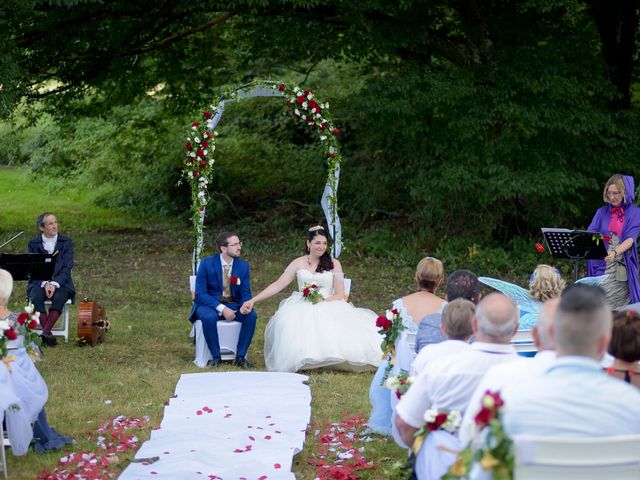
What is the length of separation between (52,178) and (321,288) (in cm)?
1842

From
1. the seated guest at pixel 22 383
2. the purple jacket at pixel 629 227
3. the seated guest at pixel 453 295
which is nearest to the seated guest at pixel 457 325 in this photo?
the seated guest at pixel 453 295

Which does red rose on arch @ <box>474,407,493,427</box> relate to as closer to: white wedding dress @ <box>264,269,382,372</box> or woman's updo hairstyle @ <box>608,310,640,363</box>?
woman's updo hairstyle @ <box>608,310,640,363</box>

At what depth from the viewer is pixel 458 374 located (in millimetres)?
4219

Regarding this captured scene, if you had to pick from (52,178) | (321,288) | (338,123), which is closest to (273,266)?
(338,123)

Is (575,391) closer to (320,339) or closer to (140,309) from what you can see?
(320,339)

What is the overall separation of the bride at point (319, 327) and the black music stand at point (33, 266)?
6.24 ft

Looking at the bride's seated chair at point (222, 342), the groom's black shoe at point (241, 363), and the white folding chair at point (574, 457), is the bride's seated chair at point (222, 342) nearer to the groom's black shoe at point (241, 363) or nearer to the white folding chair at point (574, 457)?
the groom's black shoe at point (241, 363)

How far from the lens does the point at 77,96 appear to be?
1845 centimetres

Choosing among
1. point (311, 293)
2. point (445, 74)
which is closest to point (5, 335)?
point (311, 293)

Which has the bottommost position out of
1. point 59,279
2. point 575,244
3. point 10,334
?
point 59,279

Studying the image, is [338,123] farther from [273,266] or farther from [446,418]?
[446,418]

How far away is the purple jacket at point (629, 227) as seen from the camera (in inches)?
358

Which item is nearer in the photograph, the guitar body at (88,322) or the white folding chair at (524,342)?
the white folding chair at (524,342)

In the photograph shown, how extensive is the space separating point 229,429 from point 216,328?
8.37 ft
